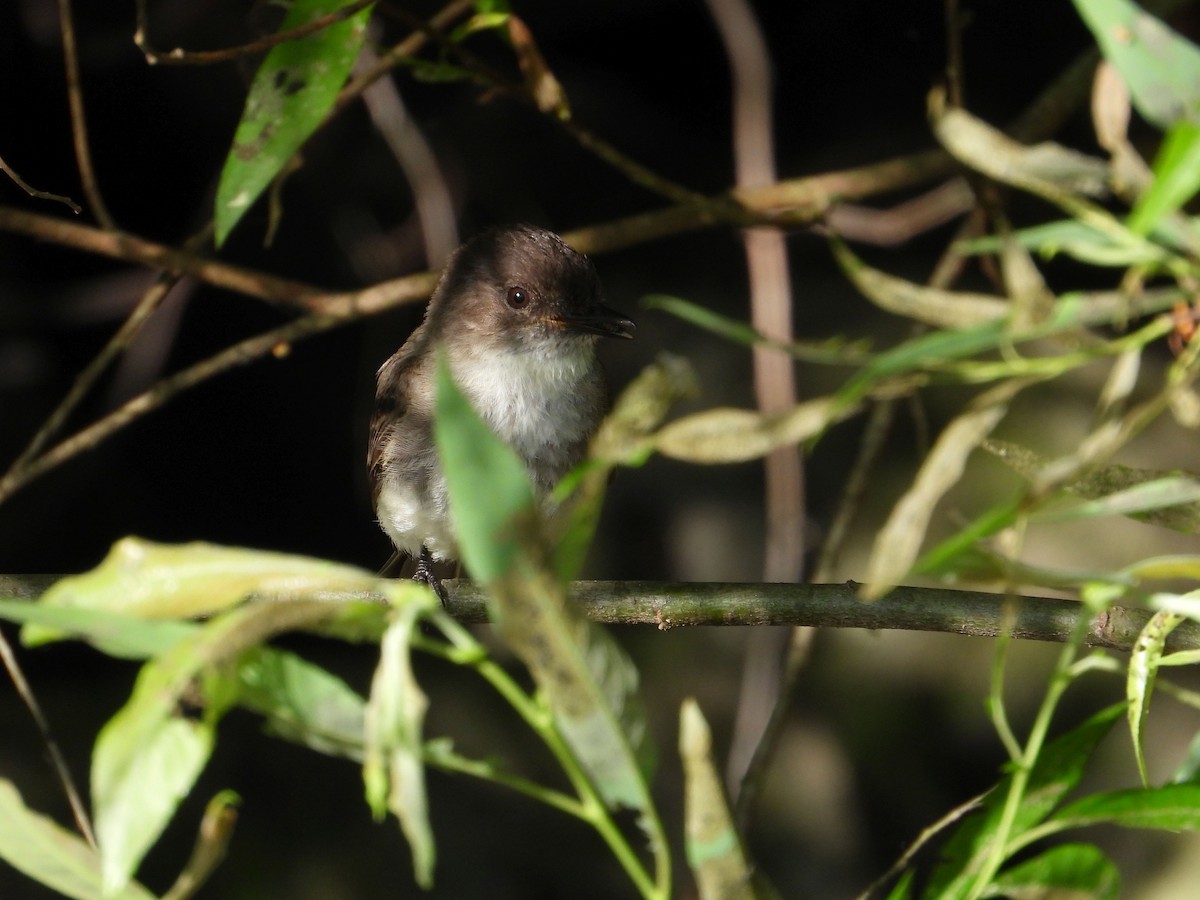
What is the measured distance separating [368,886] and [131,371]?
1.81 metres

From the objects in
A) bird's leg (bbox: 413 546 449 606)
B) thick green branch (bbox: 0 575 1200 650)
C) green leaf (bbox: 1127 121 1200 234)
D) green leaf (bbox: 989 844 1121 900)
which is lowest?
bird's leg (bbox: 413 546 449 606)

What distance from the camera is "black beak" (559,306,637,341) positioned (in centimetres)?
379

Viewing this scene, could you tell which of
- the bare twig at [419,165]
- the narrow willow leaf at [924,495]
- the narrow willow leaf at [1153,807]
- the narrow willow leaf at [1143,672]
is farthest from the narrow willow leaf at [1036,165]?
the bare twig at [419,165]

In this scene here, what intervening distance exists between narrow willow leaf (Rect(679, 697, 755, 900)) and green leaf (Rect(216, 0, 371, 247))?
1.20 meters

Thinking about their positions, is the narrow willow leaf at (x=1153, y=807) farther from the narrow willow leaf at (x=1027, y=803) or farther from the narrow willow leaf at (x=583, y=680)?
the narrow willow leaf at (x=583, y=680)

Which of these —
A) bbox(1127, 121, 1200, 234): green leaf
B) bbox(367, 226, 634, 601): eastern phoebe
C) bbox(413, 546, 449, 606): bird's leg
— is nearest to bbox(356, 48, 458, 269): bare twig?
bbox(367, 226, 634, 601): eastern phoebe

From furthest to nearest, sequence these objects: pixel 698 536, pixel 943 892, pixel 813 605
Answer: pixel 698 536 < pixel 813 605 < pixel 943 892

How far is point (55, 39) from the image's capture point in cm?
435

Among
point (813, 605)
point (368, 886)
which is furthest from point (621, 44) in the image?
point (813, 605)

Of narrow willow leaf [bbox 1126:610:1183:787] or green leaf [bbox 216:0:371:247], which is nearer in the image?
narrow willow leaf [bbox 1126:610:1183:787]

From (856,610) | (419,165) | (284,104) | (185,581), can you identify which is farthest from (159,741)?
(419,165)

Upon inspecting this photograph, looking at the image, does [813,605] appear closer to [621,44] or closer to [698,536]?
[698,536]

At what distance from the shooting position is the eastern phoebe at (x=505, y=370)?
3834mm

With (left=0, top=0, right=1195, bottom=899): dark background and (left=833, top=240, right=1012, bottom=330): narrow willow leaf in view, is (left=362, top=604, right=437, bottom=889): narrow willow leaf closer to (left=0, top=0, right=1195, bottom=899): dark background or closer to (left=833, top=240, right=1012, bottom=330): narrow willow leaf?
(left=833, top=240, right=1012, bottom=330): narrow willow leaf
